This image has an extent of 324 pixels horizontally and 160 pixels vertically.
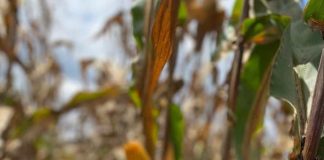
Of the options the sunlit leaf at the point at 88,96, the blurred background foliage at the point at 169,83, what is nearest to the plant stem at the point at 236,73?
the blurred background foliage at the point at 169,83

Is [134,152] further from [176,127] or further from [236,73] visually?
[176,127]

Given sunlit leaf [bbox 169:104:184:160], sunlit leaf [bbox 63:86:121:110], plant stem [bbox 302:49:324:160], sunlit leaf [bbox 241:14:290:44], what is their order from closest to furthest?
1. plant stem [bbox 302:49:324:160]
2. sunlit leaf [bbox 241:14:290:44]
3. sunlit leaf [bbox 169:104:184:160]
4. sunlit leaf [bbox 63:86:121:110]

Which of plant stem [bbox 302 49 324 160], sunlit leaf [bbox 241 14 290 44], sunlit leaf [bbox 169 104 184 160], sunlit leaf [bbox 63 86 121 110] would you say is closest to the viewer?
plant stem [bbox 302 49 324 160]

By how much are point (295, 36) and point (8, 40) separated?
1406 millimetres

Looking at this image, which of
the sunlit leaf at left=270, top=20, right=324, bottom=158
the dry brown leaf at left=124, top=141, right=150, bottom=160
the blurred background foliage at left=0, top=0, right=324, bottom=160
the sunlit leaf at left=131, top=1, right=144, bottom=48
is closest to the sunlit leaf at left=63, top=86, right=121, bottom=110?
the blurred background foliage at left=0, top=0, right=324, bottom=160

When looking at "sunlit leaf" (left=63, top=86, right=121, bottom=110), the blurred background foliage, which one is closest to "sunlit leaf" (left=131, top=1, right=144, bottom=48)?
the blurred background foliage

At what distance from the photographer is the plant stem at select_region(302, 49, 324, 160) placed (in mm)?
476

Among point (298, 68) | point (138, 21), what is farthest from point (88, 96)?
point (298, 68)

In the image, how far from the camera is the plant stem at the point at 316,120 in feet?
1.56

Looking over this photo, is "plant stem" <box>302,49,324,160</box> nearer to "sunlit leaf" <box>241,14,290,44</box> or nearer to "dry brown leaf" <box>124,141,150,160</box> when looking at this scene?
"dry brown leaf" <box>124,141,150,160</box>

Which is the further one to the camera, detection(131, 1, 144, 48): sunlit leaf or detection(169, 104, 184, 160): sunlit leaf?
detection(169, 104, 184, 160): sunlit leaf

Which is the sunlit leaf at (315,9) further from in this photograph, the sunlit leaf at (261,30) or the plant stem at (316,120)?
the sunlit leaf at (261,30)

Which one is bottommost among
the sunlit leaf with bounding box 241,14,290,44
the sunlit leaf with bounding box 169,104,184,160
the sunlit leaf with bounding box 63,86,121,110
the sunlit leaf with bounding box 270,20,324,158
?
the sunlit leaf with bounding box 63,86,121,110

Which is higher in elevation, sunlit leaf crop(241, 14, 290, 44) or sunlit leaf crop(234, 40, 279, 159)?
sunlit leaf crop(241, 14, 290, 44)
